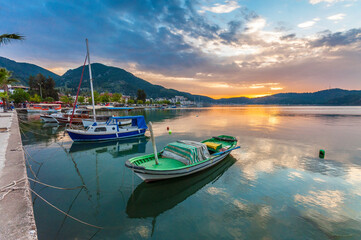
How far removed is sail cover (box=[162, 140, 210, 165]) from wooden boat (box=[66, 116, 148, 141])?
1487 cm

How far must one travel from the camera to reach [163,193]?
10828 millimetres

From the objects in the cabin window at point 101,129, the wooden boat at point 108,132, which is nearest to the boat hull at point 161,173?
the wooden boat at point 108,132

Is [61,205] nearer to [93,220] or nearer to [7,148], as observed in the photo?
[93,220]

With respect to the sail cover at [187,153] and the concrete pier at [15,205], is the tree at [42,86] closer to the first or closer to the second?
the concrete pier at [15,205]

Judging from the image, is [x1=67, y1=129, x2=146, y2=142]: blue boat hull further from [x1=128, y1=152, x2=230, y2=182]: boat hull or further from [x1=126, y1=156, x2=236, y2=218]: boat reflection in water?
[x1=128, y1=152, x2=230, y2=182]: boat hull

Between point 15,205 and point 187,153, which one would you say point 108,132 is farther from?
point 15,205

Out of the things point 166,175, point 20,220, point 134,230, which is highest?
point 20,220

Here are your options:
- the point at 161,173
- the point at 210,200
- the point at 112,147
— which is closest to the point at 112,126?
the point at 112,147

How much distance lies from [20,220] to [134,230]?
15.1 ft

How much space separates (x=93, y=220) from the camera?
811 centimetres

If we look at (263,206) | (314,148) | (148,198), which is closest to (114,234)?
(148,198)

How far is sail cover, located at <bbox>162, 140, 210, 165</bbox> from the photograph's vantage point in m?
12.4

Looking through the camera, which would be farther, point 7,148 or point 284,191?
point 7,148

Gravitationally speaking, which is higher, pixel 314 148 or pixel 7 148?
pixel 7 148
